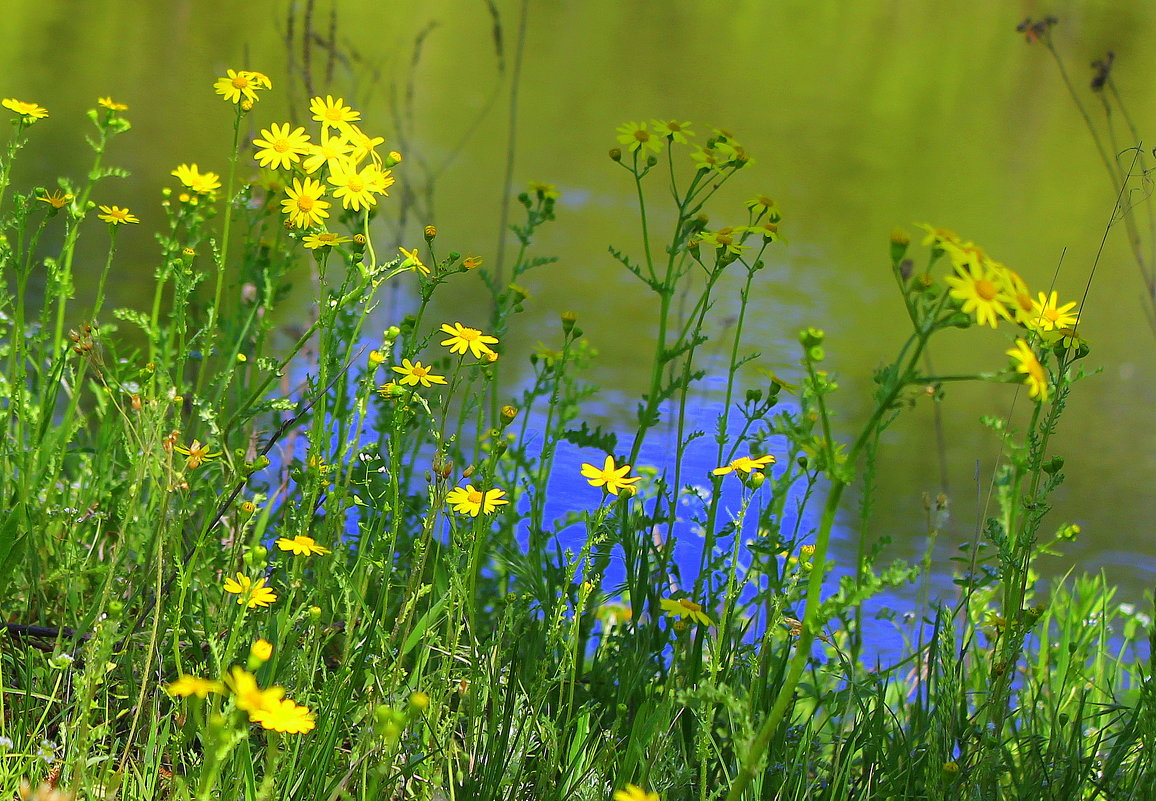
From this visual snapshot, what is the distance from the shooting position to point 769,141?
16.4ft

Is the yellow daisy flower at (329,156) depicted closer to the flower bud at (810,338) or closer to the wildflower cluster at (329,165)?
the wildflower cluster at (329,165)

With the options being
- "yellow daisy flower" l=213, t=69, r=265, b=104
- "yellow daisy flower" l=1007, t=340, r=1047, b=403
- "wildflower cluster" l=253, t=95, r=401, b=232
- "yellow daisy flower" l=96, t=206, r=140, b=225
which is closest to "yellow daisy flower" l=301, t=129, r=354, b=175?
"wildflower cluster" l=253, t=95, r=401, b=232

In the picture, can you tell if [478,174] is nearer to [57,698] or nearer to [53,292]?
[53,292]

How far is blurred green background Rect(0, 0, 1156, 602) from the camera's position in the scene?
2857 mm

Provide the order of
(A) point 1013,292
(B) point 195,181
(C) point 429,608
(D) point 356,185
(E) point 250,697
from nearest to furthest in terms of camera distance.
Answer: (E) point 250,697 < (A) point 1013,292 < (D) point 356,185 < (C) point 429,608 < (B) point 195,181

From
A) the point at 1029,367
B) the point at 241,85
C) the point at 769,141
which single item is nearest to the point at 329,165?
the point at 241,85

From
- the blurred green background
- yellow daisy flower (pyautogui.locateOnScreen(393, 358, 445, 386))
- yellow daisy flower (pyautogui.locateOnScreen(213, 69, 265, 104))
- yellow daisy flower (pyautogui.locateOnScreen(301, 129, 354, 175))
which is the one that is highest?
the blurred green background

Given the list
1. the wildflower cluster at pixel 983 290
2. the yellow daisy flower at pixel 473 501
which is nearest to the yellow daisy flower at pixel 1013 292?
the wildflower cluster at pixel 983 290

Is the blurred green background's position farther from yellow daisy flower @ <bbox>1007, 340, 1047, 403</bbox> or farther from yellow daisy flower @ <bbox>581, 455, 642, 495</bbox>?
yellow daisy flower @ <bbox>1007, 340, 1047, 403</bbox>

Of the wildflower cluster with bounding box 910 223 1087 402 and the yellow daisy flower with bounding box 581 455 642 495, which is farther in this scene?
the yellow daisy flower with bounding box 581 455 642 495

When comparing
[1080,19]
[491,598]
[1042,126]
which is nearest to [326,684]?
[491,598]

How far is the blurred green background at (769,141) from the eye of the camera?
9.37 feet

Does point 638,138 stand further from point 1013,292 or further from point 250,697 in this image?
point 250,697

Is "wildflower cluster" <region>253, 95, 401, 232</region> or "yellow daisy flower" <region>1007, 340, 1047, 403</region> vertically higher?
"wildflower cluster" <region>253, 95, 401, 232</region>
